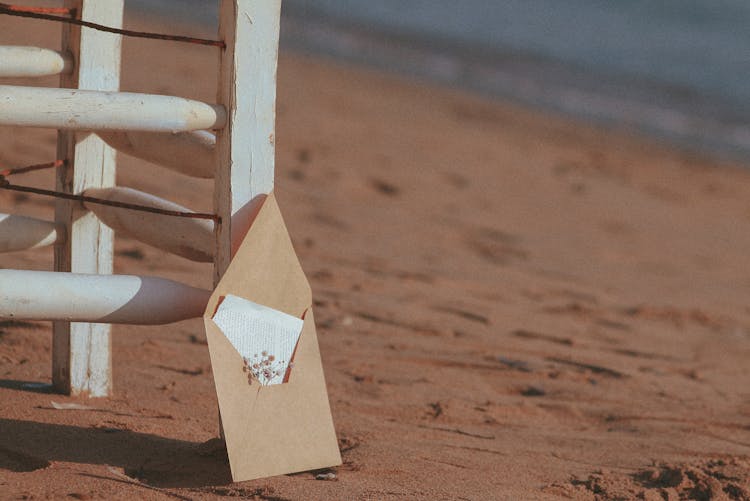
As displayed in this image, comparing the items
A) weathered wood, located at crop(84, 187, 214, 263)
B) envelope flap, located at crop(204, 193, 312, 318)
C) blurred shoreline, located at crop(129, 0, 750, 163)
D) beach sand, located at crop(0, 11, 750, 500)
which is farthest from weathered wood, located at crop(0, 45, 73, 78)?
blurred shoreline, located at crop(129, 0, 750, 163)

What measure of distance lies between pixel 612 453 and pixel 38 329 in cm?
152

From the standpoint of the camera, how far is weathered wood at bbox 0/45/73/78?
2.06 m

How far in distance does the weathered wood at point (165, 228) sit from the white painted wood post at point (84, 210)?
142 mm

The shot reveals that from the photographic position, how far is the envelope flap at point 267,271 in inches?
72.3

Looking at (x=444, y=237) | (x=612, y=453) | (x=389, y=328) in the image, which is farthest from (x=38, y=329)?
(x=444, y=237)

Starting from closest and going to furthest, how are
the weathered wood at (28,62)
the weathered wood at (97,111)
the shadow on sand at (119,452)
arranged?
the weathered wood at (97,111) → the shadow on sand at (119,452) → the weathered wood at (28,62)

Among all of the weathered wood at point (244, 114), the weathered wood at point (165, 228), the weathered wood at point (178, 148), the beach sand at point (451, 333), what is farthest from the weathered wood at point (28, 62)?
the beach sand at point (451, 333)

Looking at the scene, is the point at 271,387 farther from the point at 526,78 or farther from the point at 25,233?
the point at 526,78

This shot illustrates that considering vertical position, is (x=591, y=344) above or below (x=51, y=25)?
below

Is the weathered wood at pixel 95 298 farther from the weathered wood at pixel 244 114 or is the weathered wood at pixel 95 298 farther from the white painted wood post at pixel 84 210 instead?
the white painted wood post at pixel 84 210

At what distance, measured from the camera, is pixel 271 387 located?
190 centimetres

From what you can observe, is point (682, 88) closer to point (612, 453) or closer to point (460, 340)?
point (460, 340)

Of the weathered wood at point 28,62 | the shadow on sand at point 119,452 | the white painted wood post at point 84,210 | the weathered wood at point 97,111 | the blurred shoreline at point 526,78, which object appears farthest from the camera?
the blurred shoreline at point 526,78

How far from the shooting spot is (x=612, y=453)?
241 centimetres
